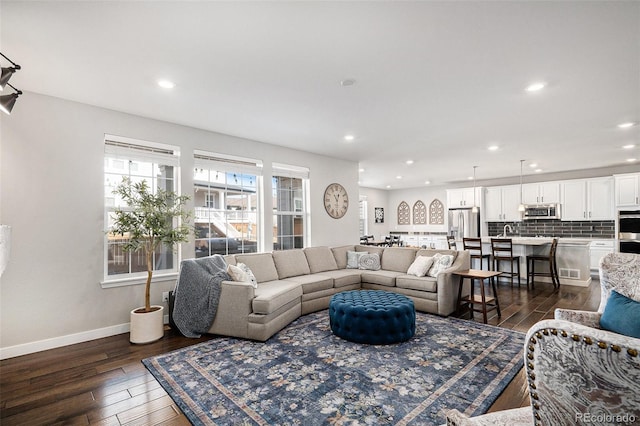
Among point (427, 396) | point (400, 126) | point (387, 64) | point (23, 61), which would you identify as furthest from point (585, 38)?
point (23, 61)

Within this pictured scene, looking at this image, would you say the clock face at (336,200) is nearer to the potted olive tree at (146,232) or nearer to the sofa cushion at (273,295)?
the sofa cushion at (273,295)

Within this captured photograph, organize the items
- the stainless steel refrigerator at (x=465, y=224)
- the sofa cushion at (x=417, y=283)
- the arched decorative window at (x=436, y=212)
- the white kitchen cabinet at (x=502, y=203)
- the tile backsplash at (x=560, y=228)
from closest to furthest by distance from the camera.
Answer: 1. the sofa cushion at (x=417, y=283)
2. the tile backsplash at (x=560, y=228)
3. the white kitchen cabinet at (x=502, y=203)
4. the stainless steel refrigerator at (x=465, y=224)
5. the arched decorative window at (x=436, y=212)

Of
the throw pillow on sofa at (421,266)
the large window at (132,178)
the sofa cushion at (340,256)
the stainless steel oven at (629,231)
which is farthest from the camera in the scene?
the stainless steel oven at (629,231)

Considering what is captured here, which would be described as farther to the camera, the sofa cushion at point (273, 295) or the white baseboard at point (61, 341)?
the sofa cushion at point (273, 295)

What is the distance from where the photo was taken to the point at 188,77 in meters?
2.99

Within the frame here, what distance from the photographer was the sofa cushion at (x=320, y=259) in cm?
544

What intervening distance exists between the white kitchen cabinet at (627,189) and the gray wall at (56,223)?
31.8ft

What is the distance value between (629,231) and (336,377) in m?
8.20

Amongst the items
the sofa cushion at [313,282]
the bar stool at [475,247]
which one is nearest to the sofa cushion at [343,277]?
the sofa cushion at [313,282]

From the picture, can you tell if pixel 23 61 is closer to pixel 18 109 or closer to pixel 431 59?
pixel 18 109

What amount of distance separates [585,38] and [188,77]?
132 inches

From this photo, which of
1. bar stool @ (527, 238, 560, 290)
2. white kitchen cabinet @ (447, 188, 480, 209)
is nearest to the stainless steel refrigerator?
white kitchen cabinet @ (447, 188, 480, 209)

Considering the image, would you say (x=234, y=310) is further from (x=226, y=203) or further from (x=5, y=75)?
(x=5, y=75)

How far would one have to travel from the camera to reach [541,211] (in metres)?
8.59
